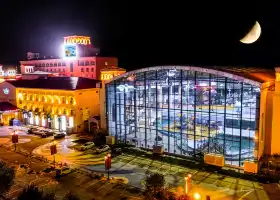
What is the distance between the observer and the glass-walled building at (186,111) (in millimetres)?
35031

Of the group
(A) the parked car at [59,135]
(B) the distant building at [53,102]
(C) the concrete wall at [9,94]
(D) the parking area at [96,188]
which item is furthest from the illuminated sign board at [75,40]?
(D) the parking area at [96,188]

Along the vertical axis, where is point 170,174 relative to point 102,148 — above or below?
below

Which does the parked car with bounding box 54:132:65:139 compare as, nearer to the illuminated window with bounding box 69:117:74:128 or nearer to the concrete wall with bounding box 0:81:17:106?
the illuminated window with bounding box 69:117:74:128

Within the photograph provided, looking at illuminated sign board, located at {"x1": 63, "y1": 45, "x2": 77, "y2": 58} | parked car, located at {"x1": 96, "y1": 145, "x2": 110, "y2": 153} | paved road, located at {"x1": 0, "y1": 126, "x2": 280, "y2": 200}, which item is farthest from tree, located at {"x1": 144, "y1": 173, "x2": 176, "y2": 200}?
illuminated sign board, located at {"x1": 63, "y1": 45, "x2": 77, "y2": 58}

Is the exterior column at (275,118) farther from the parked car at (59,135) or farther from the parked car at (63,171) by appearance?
the parked car at (59,135)

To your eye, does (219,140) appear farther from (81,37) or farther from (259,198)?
(81,37)

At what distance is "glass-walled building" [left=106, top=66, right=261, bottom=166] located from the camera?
35031 millimetres

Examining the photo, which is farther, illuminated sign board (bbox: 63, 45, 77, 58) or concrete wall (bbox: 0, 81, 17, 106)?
illuminated sign board (bbox: 63, 45, 77, 58)

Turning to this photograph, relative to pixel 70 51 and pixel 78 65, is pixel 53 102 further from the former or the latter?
pixel 70 51

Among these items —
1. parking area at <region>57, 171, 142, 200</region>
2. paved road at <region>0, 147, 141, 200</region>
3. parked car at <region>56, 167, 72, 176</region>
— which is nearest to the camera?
parking area at <region>57, 171, 142, 200</region>

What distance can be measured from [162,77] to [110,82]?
9.62 metres

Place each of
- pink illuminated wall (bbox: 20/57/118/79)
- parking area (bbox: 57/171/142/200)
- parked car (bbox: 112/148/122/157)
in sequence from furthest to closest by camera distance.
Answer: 1. pink illuminated wall (bbox: 20/57/118/79)
2. parked car (bbox: 112/148/122/157)
3. parking area (bbox: 57/171/142/200)

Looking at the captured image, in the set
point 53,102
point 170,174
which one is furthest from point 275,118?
point 53,102

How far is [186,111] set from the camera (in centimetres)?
3934
